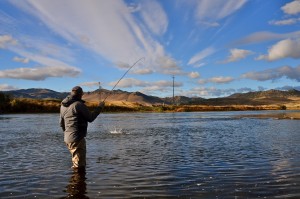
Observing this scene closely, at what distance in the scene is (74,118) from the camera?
11828 mm

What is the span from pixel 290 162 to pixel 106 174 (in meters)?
7.57

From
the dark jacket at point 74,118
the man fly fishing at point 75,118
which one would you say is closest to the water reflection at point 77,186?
the man fly fishing at point 75,118

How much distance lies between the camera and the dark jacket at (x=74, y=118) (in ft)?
38.5

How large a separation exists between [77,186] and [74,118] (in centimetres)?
219

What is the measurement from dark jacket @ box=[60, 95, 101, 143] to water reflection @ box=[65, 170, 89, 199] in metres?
1.29

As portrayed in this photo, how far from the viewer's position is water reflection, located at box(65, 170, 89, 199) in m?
9.98

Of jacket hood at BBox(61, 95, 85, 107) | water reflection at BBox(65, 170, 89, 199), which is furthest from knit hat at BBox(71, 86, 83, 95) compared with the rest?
water reflection at BBox(65, 170, 89, 199)

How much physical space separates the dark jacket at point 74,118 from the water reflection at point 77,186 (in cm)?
129

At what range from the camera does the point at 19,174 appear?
1311 centimetres

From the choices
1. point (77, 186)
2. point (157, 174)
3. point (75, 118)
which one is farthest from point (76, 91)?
point (157, 174)

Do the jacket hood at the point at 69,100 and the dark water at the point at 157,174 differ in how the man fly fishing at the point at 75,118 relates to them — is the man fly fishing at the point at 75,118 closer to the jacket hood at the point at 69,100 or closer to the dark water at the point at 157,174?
the jacket hood at the point at 69,100

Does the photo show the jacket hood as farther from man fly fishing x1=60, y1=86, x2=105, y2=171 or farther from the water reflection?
the water reflection

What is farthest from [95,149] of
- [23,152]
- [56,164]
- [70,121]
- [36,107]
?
[36,107]

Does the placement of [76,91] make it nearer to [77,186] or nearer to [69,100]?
[69,100]
